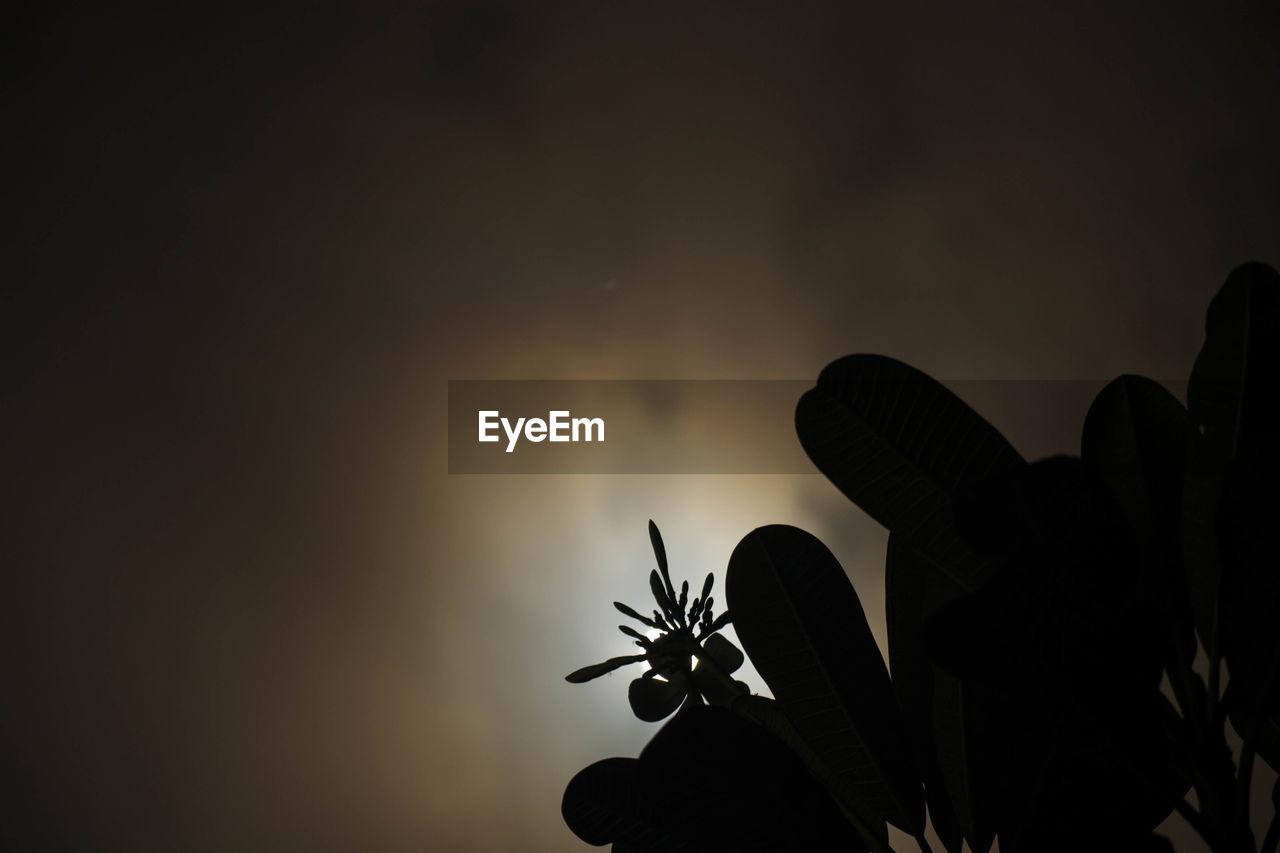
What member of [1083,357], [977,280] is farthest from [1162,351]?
[977,280]

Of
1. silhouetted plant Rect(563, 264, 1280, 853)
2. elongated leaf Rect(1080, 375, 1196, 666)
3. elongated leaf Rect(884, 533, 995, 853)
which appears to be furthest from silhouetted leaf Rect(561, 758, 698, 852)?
elongated leaf Rect(1080, 375, 1196, 666)

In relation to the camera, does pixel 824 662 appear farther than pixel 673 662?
No

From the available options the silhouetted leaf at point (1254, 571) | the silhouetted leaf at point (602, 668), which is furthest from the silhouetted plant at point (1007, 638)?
the silhouetted leaf at point (602, 668)

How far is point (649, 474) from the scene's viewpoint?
1383 mm

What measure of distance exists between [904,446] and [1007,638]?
10 cm

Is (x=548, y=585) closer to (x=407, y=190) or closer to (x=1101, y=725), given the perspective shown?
(x=407, y=190)

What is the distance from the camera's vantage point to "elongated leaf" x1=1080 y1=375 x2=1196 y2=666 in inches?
13.0

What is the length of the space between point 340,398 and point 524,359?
1.15 feet

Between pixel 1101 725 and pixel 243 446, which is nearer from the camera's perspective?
pixel 1101 725

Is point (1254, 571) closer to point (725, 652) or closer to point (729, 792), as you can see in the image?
point (729, 792)

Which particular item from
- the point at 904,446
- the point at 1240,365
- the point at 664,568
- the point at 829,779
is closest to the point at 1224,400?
the point at 1240,365

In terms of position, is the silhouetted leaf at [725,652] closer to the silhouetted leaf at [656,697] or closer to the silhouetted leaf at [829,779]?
the silhouetted leaf at [656,697]

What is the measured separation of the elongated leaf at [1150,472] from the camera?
0.33 metres

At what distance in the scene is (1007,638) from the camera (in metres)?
0.27
